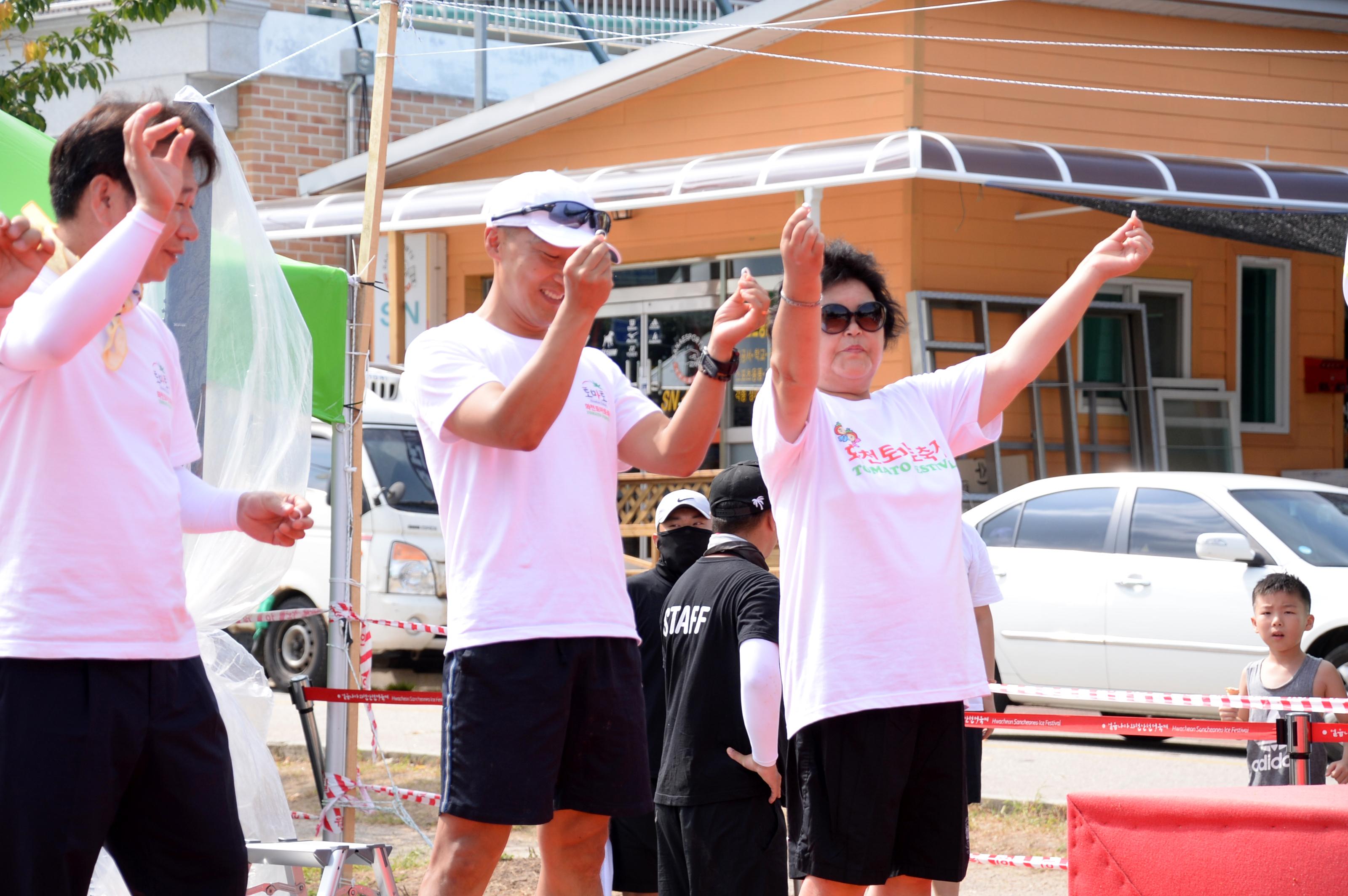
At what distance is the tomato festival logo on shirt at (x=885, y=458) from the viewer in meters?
3.62

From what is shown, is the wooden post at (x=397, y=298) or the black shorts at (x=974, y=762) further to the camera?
the wooden post at (x=397, y=298)

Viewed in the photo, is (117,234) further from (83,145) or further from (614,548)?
(614,548)

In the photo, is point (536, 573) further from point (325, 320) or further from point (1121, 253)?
point (325, 320)

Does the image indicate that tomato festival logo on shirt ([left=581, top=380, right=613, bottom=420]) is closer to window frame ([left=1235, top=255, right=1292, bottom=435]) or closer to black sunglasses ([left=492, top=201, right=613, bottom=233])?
black sunglasses ([left=492, top=201, right=613, bottom=233])

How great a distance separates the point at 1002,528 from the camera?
1018cm

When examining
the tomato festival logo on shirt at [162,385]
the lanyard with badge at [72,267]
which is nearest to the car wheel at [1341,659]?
the tomato festival logo on shirt at [162,385]

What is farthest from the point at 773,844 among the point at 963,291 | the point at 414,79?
the point at 414,79

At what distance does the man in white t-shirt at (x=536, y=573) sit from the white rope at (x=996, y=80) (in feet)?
30.2

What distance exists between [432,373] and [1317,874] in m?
1.99

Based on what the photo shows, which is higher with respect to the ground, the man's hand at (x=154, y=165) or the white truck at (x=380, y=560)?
the man's hand at (x=154, y=165)

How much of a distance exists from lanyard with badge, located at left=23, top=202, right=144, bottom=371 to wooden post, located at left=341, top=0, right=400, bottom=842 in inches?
118

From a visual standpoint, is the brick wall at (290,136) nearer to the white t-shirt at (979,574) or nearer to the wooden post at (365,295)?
the wooden post at (365,295)

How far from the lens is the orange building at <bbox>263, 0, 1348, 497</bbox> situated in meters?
12.6

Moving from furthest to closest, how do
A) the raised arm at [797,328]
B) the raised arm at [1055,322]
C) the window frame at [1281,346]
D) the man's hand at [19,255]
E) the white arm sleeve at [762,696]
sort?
the window frame at [1281,346], the white arm sleeve at [762,696], the raised arm at [1055,322], the raised arm at [797,328], the man's hand at [19,255]
